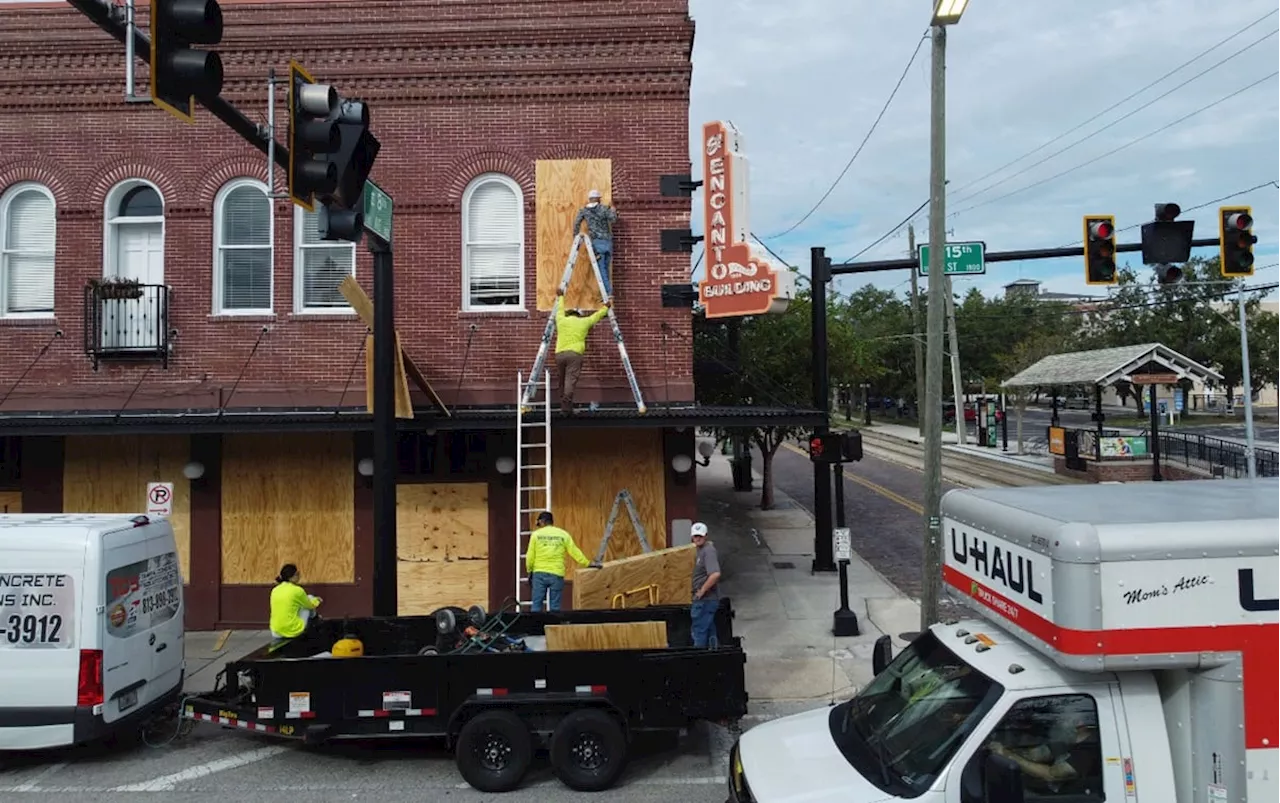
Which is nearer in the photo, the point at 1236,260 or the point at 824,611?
the point at 1236,260

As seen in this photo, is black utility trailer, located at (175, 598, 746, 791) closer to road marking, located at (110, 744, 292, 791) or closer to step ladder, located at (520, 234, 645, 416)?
road marking, located at (110, 744, 292, 791)

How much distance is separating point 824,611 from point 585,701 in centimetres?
Answer: 646

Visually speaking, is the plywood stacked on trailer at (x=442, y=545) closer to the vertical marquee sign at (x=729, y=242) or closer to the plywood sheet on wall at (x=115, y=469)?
the plywood sheet on wall at (x=115, y=469)

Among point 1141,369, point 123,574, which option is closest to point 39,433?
point 123,574

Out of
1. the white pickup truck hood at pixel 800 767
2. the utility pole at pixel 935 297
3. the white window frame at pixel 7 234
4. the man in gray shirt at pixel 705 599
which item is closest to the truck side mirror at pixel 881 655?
the white pickup truck hood at pixel 800 767

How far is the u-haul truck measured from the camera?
4176 mm

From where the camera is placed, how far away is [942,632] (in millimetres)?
5531

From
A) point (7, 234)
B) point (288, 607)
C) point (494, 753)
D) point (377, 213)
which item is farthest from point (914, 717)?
point (7, 234)

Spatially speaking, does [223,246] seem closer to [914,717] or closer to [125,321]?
[125,321]

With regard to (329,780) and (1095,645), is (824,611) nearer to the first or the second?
(329,780)

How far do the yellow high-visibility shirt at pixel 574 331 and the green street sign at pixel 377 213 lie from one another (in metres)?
3.12

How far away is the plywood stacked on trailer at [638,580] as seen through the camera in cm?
1009

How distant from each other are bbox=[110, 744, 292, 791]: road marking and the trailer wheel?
6.87 ft

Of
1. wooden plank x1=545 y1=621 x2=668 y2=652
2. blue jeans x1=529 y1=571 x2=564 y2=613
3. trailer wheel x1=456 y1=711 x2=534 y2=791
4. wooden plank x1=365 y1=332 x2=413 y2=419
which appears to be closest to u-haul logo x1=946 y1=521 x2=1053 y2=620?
wooden plank x1=545 y1=621 x2=668 y2=652
